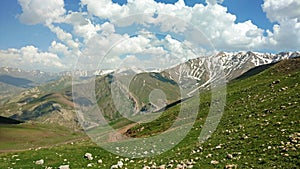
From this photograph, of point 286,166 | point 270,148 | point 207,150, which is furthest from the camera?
point 207,150

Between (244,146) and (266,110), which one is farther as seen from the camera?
(266,110)

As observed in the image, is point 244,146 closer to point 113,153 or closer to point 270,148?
point 270,148

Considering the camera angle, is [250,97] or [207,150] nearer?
[207,150]

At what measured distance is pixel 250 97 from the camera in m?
52.0

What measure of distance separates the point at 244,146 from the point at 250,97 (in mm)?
29753

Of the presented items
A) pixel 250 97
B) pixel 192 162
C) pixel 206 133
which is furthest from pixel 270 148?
pixel 250 97

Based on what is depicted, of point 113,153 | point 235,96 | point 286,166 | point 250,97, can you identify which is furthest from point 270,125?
point 235,96

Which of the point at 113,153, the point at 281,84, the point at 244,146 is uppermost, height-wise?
the point at 281,84

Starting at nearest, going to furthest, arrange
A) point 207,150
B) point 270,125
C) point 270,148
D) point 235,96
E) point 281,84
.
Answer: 1. point 270,148
2. point 207,150
3. point 270,125
4. point 281,84
5. point 235,96

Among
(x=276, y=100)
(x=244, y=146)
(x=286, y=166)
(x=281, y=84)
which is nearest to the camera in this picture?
(x=286, y=166)

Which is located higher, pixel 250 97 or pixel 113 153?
pixel 250 97

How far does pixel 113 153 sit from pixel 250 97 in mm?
28125

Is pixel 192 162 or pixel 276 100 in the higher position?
pixel 276 100

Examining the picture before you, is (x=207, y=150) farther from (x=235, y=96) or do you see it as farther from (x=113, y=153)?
(x=235, y=96)
